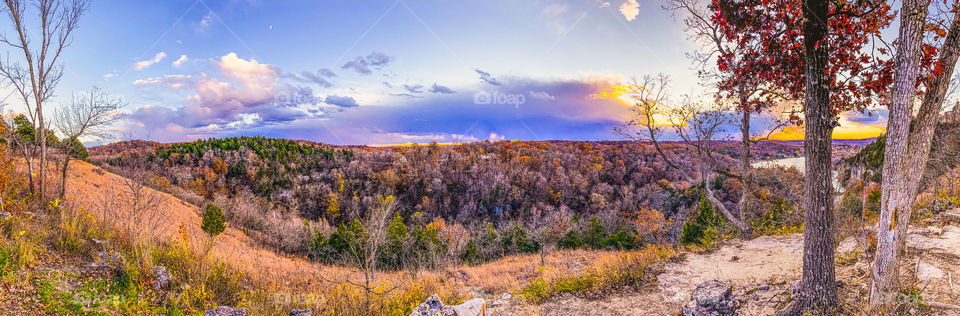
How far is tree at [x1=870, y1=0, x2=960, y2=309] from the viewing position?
10.4 feet

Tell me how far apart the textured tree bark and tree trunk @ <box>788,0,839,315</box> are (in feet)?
1.60

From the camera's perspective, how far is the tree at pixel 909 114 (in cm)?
318

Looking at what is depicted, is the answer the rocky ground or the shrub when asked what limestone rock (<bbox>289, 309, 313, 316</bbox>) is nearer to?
the rocky ground

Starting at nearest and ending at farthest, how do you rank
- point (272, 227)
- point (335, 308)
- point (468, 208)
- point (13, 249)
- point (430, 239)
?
point (335, 308), point (13, 249), point (430, 239), point (272, 227), point (468, 208)

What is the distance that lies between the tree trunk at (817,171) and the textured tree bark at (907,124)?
1.60 ft

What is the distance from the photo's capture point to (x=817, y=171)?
393cm

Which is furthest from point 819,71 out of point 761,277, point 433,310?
point 433,310

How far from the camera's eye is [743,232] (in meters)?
9.69

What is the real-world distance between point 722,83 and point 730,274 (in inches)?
153

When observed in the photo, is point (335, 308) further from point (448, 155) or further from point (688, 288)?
point (448, 155)

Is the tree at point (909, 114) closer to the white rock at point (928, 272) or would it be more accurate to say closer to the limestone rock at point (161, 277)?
the white rock at point (928, 272)

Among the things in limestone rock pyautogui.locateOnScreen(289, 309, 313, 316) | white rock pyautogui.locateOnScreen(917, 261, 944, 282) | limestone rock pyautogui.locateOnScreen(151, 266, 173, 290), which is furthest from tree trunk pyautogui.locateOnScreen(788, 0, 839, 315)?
limestone rock pyautogui.locateOnScreen(151, 266, 173, 290)

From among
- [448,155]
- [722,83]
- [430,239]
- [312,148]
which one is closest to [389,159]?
[448,155]

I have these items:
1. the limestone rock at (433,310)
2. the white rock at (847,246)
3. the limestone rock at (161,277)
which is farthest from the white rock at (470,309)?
the white rock at (847,246)
